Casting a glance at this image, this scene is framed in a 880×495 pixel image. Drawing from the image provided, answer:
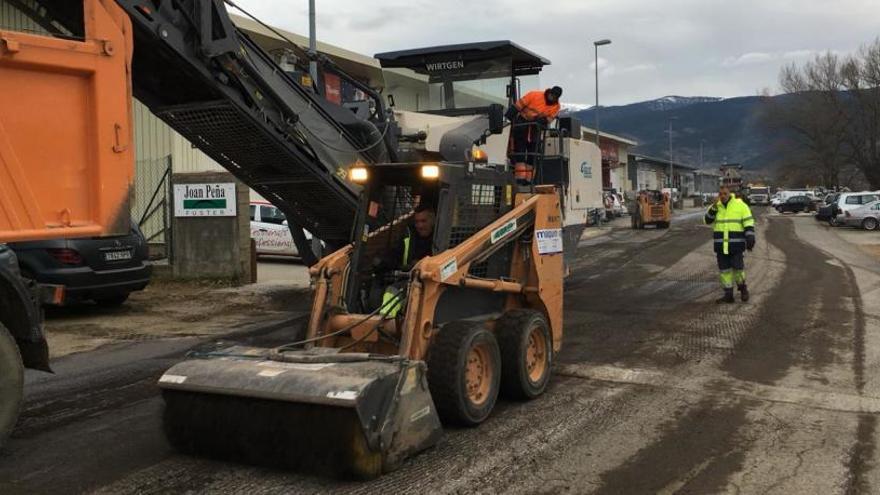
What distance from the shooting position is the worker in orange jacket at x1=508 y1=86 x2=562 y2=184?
354 inches

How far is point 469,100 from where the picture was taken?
397 inches

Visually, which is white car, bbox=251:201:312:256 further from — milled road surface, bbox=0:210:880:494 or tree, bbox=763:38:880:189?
tree, bbox=763:38:880:189

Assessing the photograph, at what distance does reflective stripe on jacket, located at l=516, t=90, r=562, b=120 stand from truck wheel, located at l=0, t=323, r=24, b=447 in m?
6.12

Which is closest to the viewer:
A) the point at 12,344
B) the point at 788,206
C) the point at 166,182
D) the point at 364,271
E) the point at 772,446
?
the point at 12,344

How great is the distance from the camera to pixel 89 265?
33.9ft

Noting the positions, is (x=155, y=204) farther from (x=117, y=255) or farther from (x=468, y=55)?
(x=468, y=55)

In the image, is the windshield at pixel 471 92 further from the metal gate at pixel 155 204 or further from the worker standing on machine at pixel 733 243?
the metal gate at pixel 155 204

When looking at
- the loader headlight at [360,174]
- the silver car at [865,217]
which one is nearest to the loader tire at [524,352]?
the loader headlight at [360,174]

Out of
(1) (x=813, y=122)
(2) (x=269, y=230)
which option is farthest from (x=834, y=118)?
(2) (x=269, y=230)

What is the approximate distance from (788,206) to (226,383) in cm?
5526

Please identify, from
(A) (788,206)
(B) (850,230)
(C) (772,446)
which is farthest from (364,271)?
(A) (788,206)

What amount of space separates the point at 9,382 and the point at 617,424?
397 centimetres

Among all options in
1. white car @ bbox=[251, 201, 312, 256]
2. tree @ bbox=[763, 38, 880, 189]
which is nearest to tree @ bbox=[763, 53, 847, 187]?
tree @ bbox=[763, 38, 880, 189]

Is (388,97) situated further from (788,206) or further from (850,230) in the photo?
(788,206)
